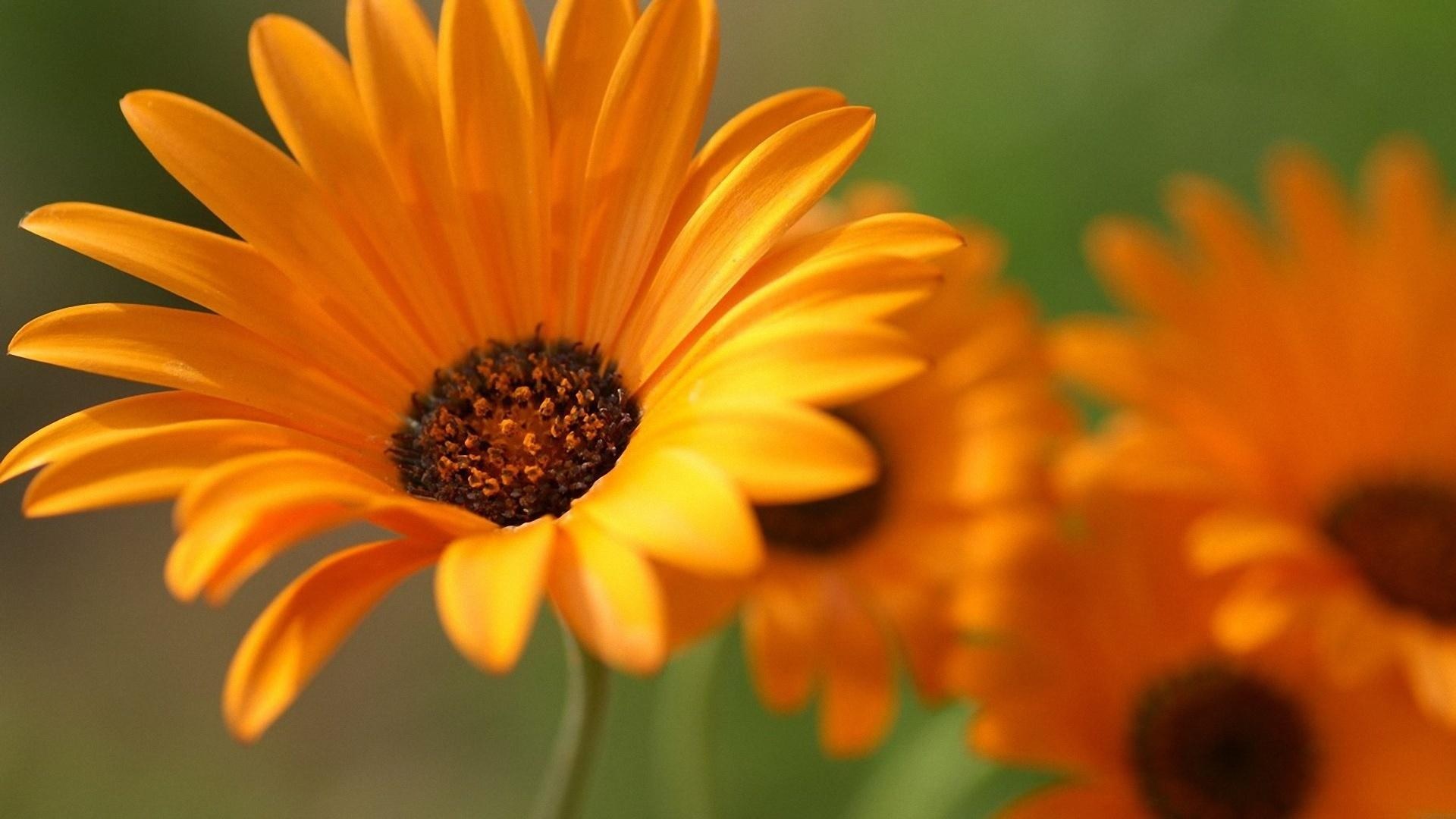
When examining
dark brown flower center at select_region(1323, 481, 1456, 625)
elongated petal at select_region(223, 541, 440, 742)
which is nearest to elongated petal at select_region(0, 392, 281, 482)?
elongated petal at select_region(223, 541, 440, 742)

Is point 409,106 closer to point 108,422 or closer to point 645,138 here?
point 645,138

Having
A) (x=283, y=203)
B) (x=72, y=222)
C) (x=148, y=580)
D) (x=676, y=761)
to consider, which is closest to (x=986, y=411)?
(x=676, y=761)

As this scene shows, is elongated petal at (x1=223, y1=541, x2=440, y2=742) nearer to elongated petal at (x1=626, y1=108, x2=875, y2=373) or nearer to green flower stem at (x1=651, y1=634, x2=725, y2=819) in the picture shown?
elongated petal at (x1=626, y1=108, x2=875, y2=373)

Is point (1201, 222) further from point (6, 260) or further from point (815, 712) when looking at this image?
point (6, 260)

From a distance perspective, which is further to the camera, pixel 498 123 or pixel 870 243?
pixel 498 123

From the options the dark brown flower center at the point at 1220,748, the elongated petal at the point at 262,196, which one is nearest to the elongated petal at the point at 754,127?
the elongated petal at the point at 262,196

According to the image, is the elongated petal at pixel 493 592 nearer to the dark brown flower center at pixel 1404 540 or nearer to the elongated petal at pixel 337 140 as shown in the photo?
the elongated petal at pixel 337 140

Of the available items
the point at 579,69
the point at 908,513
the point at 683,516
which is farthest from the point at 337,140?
the point at 908,513
